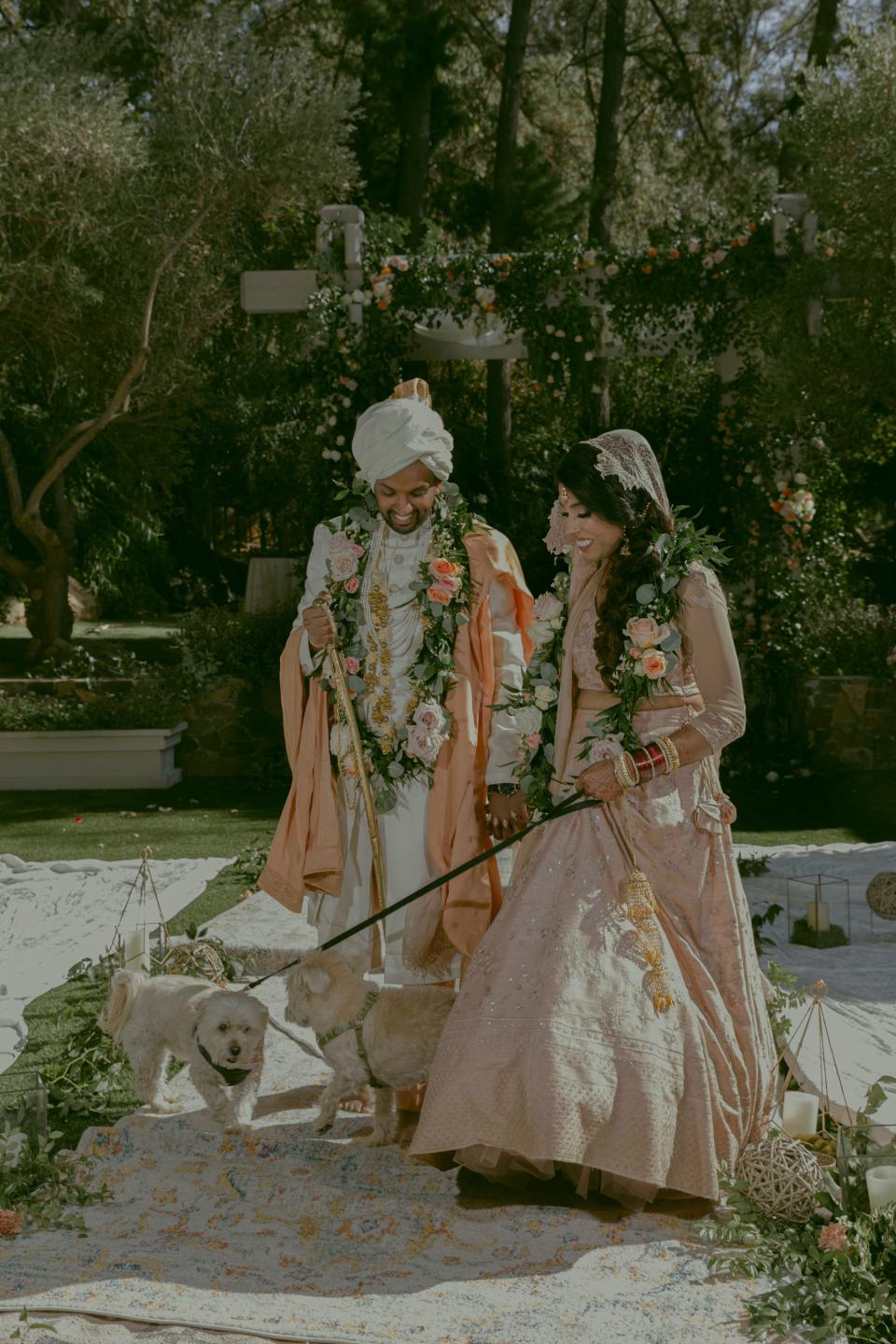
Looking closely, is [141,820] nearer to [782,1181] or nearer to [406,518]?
[406,518]

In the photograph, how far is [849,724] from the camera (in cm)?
1082

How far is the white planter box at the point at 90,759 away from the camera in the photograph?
10820 mm

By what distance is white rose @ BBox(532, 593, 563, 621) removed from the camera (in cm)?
408

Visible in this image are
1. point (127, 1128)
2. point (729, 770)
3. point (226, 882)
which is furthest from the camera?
point (729, 770)

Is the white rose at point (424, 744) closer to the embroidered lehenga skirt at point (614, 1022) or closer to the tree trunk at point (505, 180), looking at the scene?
the embroidered lehenga skirt at point (614, 1022)

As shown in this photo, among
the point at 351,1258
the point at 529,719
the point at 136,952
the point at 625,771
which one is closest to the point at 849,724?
the point at 136,952

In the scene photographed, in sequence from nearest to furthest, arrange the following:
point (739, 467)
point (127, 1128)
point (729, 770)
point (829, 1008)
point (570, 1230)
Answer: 1. point (570, 1230)
2. point (127, 1128)
3. point (829, 1008)
4. point (729, 770)
5. point (739, 467)

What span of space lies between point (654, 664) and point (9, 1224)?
2.12 meters

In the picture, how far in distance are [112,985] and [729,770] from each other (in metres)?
7.13

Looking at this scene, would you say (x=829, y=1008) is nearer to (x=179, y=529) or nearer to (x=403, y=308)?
(x=403, y=308)

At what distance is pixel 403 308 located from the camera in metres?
11.1

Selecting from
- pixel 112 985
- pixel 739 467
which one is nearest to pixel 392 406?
pixel 112 985

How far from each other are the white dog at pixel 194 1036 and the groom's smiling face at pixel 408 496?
153 cm

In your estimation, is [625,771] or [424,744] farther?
[424,744]
